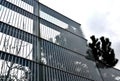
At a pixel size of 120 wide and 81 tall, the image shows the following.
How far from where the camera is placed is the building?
6.03 meters

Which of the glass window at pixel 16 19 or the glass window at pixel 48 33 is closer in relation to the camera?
the glass window at pixel 16 19

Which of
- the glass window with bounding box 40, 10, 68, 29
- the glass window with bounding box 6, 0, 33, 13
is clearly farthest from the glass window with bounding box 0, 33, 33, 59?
the glass window with bounding box 40, 10, 68, 29

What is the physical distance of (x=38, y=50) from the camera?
24.7 ft

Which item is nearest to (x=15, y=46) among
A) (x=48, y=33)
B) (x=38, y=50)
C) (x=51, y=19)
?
(x=38, y=50)

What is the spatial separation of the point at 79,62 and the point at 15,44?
14.3 feet

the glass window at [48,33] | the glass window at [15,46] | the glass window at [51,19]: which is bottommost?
the glass window at [15,46]

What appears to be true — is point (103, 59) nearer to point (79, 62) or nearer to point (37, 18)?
point (79, 62)

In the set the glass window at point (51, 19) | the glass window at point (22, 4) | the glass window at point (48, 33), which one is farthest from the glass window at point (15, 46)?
the glass window at point (51, 19)

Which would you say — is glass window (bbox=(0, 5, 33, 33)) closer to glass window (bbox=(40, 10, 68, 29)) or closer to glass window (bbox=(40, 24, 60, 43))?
glass window (bbox=(40, 24, 60, 43))

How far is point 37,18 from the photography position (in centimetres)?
998

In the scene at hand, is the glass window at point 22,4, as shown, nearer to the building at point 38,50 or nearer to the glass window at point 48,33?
the building at point 38,50

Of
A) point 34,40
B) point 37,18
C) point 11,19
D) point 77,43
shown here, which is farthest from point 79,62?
point 11,19

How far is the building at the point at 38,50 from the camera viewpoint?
6.03 meters

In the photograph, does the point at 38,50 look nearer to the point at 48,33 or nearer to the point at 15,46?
the point at 15,46
